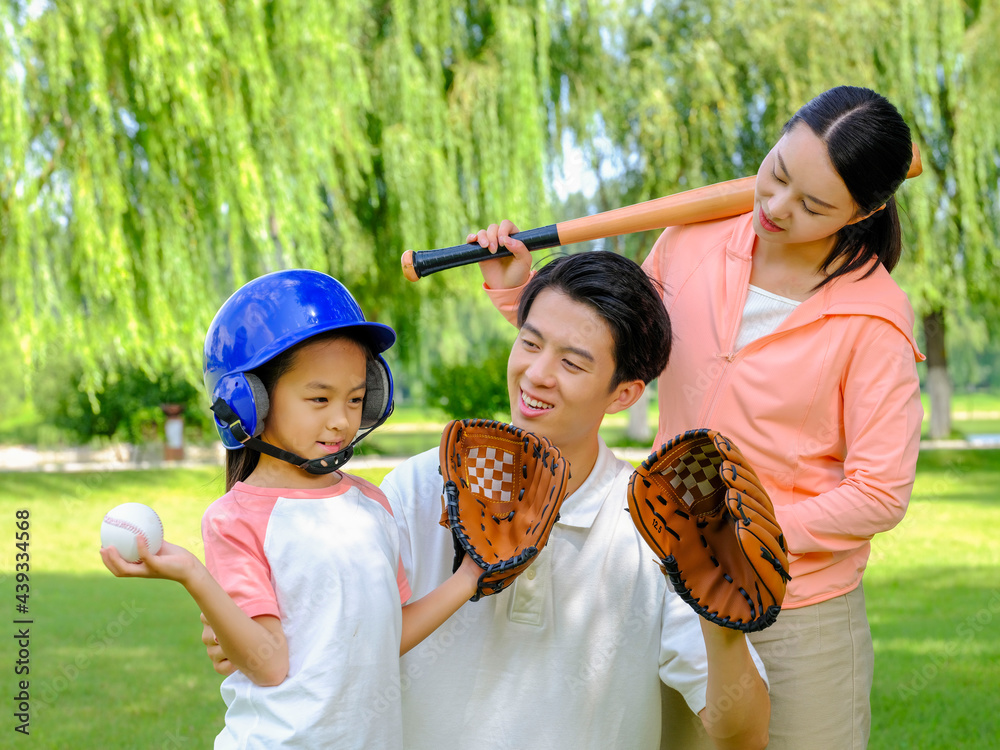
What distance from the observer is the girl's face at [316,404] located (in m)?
1.88

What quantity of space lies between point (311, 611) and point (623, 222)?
1.43 metres

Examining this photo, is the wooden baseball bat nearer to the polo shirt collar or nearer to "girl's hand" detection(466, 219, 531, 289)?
"girl's hand" detection(466, 219, 531, 289)

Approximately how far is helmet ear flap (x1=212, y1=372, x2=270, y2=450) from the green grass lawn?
3.27ft

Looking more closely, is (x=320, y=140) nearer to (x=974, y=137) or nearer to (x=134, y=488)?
(x=134, y=488)

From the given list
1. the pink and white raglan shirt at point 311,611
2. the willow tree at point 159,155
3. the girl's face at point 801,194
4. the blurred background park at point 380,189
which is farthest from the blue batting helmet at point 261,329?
the willow tree at point 159,155

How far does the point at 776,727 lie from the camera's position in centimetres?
217

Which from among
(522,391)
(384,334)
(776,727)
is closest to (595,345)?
(522,391)

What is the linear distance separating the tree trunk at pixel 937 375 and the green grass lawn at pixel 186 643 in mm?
5553

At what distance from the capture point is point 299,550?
5.77 ft

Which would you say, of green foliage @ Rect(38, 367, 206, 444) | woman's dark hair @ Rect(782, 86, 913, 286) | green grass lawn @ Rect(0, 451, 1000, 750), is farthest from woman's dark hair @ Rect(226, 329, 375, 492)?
green foliage @ Rect(38, 367, 206, 444)

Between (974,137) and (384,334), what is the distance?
1326 centimetres

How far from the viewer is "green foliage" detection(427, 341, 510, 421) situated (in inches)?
687

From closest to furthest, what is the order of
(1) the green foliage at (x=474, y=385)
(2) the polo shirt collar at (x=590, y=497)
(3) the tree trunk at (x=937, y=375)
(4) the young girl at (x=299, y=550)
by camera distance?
(4) the young girl at (x=299, y=550) → (2) the polo shirt collar at (x=590, y=497) → (3) the tree trunk at (x=937, y=375) → (1) the green foliage at (x=474, y=385)

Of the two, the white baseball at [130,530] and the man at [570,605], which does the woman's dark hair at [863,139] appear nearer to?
the man at [570,605]
